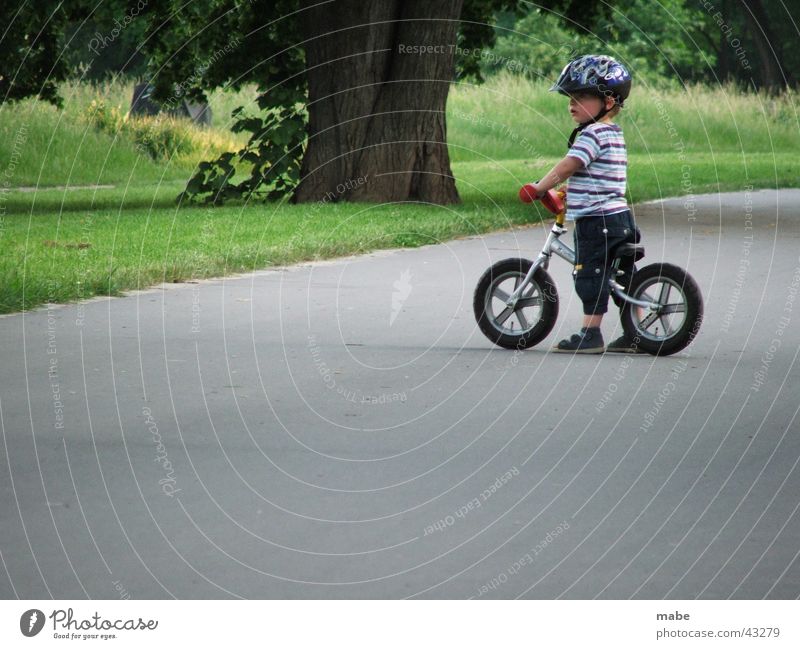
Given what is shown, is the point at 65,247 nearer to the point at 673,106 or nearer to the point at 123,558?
the point at 123,558

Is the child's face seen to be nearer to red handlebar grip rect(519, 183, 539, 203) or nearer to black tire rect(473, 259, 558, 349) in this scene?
red handlebar grip rect(519, 183, 539, 203)

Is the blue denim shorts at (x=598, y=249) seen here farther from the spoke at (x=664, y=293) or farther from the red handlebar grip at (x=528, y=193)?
the red handlebar grip at (x=528, y=193)

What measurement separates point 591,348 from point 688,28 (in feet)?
203

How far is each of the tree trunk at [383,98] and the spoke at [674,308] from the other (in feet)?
36.3

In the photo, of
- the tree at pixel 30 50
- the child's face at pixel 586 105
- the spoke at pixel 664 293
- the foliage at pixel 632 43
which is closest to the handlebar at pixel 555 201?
the child's face at pixel 586 105

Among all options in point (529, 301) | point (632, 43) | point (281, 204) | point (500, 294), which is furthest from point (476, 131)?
point (529, 301)

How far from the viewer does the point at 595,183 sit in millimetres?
8812

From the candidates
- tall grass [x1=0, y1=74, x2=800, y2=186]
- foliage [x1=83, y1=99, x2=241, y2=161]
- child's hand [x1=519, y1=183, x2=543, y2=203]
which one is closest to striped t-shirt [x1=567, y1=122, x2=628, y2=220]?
child's hand [x1=519, y1=183, x2=543, y2=203]

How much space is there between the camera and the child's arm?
8672 millimetres

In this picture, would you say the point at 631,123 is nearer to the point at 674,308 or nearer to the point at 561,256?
the point at 561,256

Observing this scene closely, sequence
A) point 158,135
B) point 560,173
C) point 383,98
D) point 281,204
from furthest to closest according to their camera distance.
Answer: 1. point 158,135
2. point 383,98
3. point 281,204
4. point 560,173

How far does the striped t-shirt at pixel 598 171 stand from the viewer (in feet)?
28.7

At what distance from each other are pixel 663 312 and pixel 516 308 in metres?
0.87

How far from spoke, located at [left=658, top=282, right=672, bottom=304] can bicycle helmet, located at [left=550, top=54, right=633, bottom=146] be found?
1023mm
